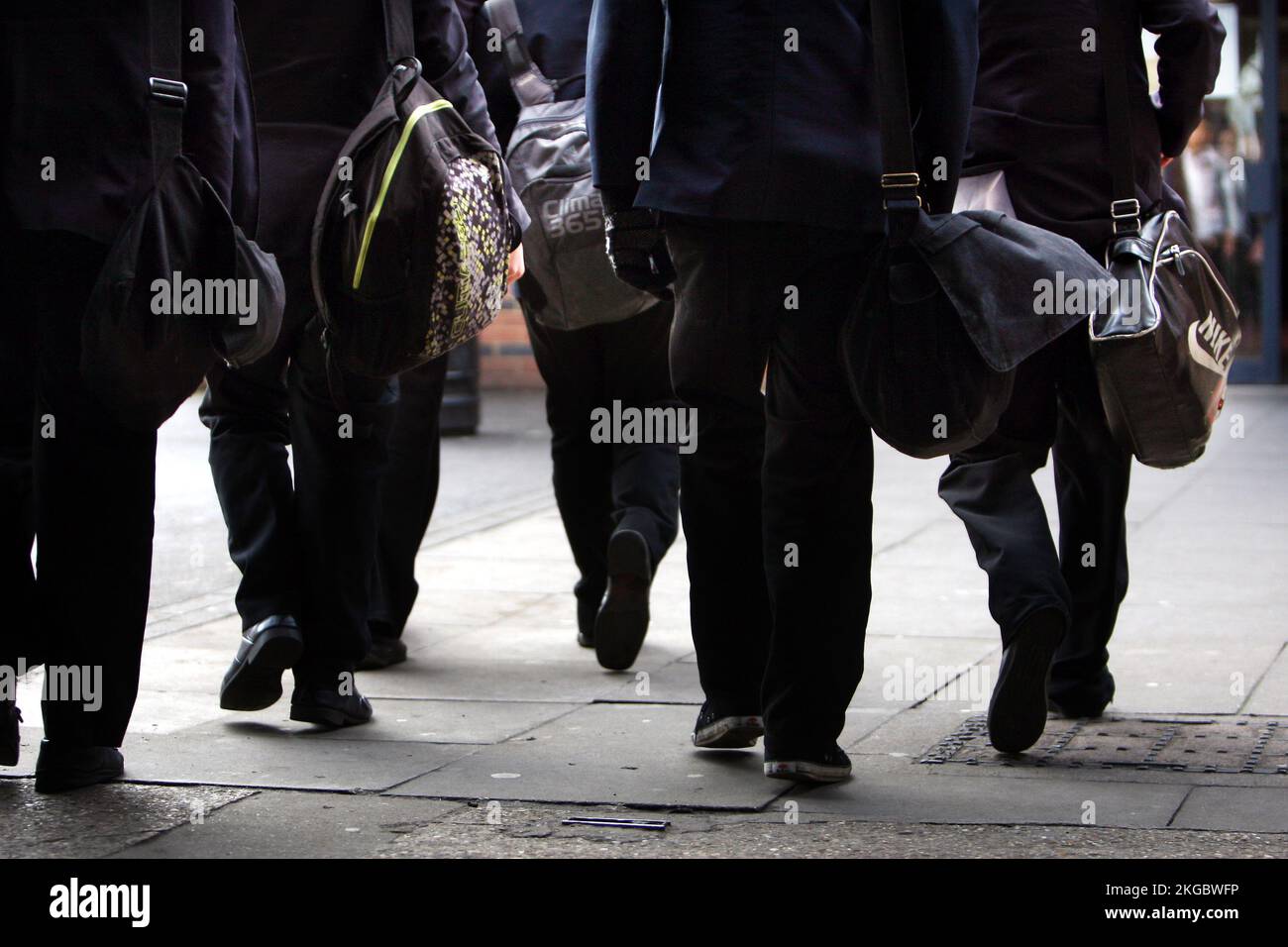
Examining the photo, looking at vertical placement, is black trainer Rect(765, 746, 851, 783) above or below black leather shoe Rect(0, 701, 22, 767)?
below

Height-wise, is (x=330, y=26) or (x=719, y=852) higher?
(x=330, y=26)

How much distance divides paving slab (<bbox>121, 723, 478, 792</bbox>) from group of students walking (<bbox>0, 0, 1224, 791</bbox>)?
0.39 ft

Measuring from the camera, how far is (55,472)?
12.1 feet

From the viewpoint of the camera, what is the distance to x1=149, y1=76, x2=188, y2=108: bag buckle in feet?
11.9

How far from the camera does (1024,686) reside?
4016 mm

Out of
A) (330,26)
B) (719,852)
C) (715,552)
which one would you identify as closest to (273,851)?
(719,852)

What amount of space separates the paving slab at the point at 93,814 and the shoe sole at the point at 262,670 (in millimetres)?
494

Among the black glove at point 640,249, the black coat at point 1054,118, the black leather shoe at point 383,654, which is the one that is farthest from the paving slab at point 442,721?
the black coat at point 1054,118

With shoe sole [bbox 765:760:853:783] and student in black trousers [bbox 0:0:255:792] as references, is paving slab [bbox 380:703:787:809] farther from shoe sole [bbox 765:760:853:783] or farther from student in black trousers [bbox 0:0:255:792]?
student in black trousers [bbox 0:0:255:792]

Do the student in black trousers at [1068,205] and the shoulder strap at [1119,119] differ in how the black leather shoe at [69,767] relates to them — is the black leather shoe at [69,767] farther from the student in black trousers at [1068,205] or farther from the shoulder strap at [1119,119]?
the shoulder strap at [1119,119]

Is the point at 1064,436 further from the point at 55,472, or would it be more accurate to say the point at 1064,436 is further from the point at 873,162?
the point at 55,472

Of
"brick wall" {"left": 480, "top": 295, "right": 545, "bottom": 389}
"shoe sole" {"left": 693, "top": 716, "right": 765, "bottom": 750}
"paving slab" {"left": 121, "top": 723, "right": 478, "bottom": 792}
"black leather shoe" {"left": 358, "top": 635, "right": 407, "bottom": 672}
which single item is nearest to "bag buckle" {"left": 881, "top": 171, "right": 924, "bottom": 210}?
"shoe sole" {"left": 693, "top": 716, "right": 765, "bottom": 750}
